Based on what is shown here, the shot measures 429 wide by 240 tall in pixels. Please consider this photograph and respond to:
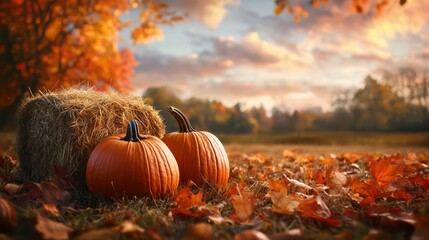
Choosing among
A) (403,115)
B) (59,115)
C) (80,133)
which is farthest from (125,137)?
(403,115)

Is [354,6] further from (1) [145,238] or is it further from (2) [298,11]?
(1) [145,238]

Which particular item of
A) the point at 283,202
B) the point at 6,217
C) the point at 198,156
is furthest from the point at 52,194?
the point at 283,202

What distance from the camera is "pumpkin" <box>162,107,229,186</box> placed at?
10.4 feet

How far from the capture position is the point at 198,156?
3.17m

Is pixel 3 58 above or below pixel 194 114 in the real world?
above

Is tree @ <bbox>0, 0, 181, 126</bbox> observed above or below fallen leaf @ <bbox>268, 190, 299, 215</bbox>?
above

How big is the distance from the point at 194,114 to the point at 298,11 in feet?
35.1

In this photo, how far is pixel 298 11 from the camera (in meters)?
4.25

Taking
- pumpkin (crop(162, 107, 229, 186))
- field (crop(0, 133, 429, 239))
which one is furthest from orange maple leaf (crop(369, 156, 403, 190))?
pumpkin (crop(162, 107, 229, 186))

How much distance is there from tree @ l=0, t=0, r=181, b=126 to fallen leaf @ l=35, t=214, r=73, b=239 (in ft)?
37.2

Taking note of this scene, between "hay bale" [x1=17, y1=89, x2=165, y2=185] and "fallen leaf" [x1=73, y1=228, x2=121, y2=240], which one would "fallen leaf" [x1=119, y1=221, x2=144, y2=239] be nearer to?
"fallen leaf" [x1=73, y1=228, x2=121, y2=240]

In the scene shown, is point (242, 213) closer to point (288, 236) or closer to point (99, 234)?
point (288, 236)

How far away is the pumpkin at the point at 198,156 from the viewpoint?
10.4 ft

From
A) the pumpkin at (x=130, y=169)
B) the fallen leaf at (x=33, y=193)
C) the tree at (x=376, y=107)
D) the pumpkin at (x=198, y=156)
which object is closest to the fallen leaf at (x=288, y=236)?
the pumpkin at (x=130, y=169)
